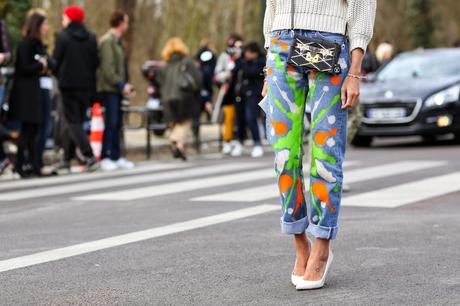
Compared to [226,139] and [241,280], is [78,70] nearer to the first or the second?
[226,139]

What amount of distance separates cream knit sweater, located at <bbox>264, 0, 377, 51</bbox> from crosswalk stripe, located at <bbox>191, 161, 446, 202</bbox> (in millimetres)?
4516

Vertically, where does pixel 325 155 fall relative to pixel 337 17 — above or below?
below

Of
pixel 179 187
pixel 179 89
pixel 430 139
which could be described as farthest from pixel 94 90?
pixel 430 139

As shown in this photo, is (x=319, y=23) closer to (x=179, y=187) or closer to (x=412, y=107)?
(x=179, y=187)

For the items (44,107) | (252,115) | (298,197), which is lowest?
(252,115)

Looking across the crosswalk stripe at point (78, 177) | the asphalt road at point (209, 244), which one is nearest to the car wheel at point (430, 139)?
the crosswalk stripe at point (78, 177)

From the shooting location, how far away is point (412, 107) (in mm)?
18312

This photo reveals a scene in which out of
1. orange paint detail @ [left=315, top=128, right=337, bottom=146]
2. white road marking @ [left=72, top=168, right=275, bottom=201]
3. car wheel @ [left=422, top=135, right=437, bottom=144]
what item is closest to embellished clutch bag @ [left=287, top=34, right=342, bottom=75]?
orange paint detail @ [left=315, top=128, right=337, bottom=146]

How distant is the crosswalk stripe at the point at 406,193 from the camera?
9.93 meters

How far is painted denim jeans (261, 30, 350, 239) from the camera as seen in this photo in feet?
19.3

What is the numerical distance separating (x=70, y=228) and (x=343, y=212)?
2.12m

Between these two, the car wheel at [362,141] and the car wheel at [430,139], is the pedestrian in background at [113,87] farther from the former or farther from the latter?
the car wheel at [430,139]

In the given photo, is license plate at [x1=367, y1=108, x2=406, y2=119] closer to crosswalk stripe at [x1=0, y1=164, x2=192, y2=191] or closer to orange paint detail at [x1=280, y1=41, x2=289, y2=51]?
crosswalk stripe at [x1=0, y1=164, x2=192, y2=191]

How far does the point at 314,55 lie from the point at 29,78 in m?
8.28
